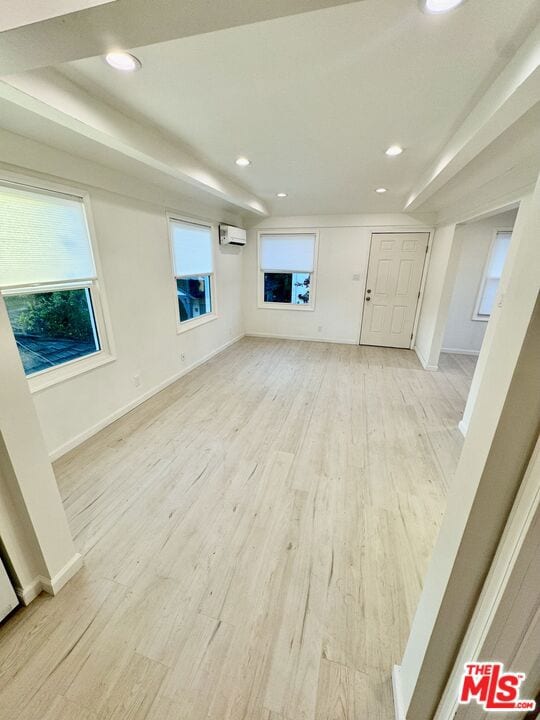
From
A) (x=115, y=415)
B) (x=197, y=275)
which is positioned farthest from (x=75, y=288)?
(x=197, y=275)

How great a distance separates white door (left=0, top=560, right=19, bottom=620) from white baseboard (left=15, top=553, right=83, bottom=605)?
44 mm

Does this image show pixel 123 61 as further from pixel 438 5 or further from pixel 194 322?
pixel 194 322

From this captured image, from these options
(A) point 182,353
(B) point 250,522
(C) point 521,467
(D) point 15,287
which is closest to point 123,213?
(D) point 15,287

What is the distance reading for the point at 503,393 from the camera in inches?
24.3

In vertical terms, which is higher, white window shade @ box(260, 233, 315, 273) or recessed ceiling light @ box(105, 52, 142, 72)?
recessed ceiling light @ box(105, 52, 142, 72)

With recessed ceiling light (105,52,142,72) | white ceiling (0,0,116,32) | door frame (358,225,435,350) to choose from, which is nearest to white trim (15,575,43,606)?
white ceiling (0,0,116,32)

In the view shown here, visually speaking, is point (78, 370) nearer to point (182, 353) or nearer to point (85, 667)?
point (182, 353)

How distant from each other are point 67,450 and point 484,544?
111 inches

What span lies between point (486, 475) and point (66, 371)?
9.23 ft

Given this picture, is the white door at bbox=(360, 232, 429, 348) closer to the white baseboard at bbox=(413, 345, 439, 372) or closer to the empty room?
the white baseboard at bbox=(413, 345, 439, 372)

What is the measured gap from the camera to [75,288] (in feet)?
7.70

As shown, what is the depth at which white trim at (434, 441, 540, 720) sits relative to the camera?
61 centimetres

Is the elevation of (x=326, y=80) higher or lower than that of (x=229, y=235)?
higher

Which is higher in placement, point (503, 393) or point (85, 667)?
point (503, 393)
